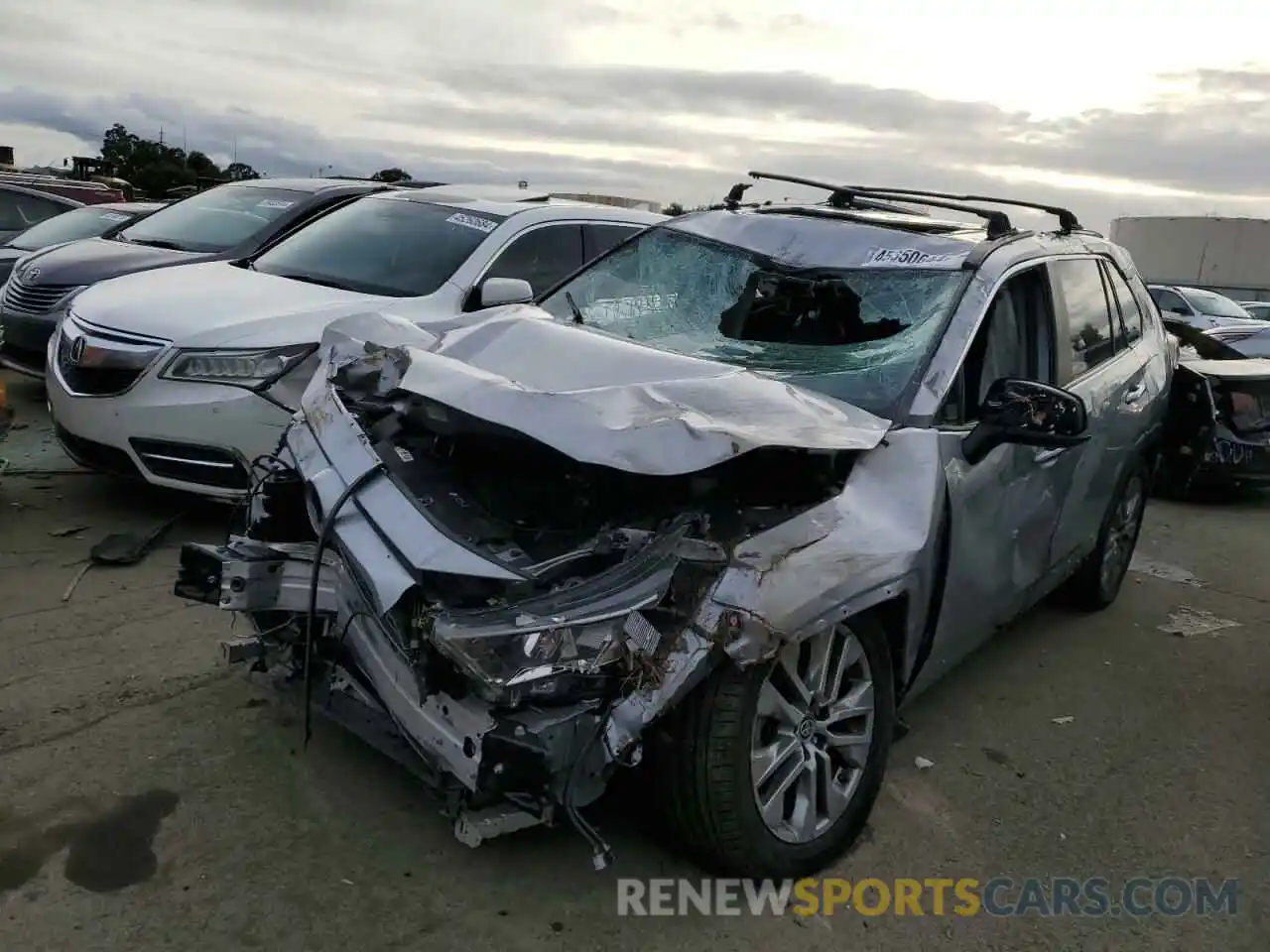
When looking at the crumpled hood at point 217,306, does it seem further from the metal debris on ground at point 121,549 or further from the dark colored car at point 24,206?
the dark colored car at point 24,206

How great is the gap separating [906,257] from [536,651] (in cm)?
226

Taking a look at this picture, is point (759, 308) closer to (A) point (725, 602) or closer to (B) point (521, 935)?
(A) point (725, 602)

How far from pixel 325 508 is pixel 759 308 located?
1.86 metres

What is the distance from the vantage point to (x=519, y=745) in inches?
93.4

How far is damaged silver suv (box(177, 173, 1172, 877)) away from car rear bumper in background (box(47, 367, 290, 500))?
4.73ft

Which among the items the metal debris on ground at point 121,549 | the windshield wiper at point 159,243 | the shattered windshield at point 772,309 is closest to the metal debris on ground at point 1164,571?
the shattered windshield at point 772,309

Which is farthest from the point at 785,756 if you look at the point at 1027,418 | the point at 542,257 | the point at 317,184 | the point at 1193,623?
the point at 317,184

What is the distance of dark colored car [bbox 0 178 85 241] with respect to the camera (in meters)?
11.5

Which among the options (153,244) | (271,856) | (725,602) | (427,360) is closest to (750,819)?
(725,602)

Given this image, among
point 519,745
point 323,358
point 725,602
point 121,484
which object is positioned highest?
point 323,358

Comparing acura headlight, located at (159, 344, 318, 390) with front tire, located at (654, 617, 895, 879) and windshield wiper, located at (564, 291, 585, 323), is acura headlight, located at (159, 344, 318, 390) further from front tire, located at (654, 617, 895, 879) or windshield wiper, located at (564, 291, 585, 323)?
front tire, located at (654, 617, 895, 879)

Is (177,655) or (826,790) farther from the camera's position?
(177,655)

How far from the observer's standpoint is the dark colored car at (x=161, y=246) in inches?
287

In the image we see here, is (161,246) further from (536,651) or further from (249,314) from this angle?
(536,651)
